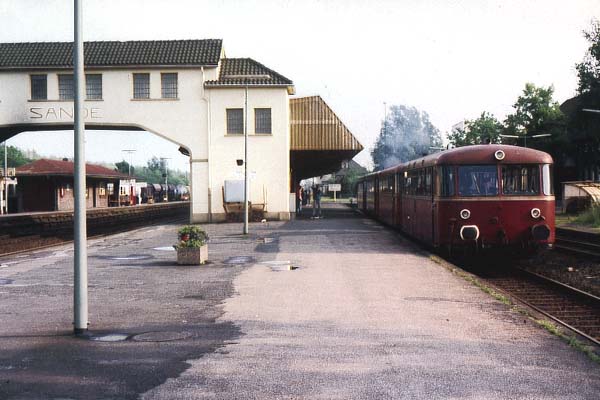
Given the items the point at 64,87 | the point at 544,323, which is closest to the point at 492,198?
the point at 544,323

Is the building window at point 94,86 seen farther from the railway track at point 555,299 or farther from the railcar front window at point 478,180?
the railway track at point 555,299


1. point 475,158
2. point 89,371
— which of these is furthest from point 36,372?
point 475,158

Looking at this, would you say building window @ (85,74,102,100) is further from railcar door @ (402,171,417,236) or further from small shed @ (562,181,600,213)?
small shed @ (562,181,600,213)

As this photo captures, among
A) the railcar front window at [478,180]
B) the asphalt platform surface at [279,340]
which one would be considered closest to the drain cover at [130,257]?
the asphalt platform surface at [279,340]

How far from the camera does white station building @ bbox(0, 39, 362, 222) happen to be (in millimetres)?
34844

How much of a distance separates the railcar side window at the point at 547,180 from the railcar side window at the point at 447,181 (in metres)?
2.03

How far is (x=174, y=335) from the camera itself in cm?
859

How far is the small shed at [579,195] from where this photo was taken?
35750mm

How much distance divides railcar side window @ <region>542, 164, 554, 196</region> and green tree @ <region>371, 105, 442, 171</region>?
52.0 m

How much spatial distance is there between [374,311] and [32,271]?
30.9 ft

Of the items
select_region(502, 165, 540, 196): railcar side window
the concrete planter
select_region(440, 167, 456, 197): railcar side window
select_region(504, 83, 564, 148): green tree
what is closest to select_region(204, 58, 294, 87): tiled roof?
the concrete planter

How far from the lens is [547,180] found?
53.8ft

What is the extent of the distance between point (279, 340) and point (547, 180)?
10.3 m

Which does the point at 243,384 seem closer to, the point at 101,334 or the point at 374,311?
the point at 101,334
